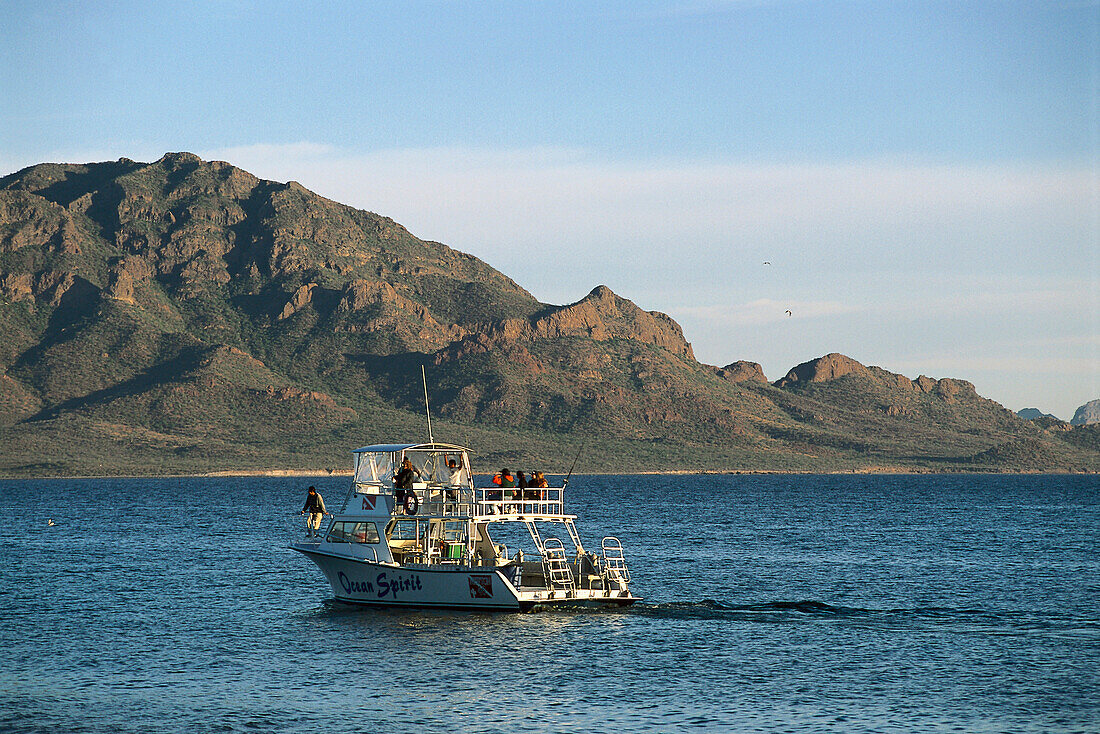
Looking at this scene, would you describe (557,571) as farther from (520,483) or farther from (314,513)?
(314,513)

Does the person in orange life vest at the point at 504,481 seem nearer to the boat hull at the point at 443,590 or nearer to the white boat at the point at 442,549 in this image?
the white boat at the point at 442,549

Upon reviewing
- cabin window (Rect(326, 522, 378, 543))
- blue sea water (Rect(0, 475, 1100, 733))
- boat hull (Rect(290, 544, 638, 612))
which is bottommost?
blue sea water (Rect(0, 475, 1100, 733))

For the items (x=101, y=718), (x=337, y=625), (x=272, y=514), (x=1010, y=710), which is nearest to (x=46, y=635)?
(x=337, y=625)

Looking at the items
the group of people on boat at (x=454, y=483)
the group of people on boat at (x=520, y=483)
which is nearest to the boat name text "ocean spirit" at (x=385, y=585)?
the group of people on boat at (x=454, y=483)

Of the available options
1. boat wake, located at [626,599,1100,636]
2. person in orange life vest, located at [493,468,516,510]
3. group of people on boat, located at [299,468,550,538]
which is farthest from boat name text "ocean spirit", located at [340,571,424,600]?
boat wake, located at [626,599,1100,636]

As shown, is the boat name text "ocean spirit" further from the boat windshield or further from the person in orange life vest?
the person in orange life vest

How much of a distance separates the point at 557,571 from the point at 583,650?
19.5 feet

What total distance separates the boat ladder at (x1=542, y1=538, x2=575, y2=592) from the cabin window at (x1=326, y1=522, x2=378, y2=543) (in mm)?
6455

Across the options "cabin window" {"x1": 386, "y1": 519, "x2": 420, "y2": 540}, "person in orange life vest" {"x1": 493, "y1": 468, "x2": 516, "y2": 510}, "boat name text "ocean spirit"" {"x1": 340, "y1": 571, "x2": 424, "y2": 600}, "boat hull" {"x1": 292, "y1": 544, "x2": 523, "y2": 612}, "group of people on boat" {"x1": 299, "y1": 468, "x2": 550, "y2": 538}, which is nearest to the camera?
"boat hull" {"x1": 292, "y1": 544, "x2": 523, "y2": 612}

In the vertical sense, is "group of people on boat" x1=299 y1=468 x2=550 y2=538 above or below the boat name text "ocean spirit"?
above

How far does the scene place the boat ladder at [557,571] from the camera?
4178 cm

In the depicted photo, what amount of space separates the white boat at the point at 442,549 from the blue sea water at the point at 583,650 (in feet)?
2.74

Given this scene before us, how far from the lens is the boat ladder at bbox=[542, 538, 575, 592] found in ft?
137

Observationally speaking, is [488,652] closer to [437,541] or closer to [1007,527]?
[437,541]
